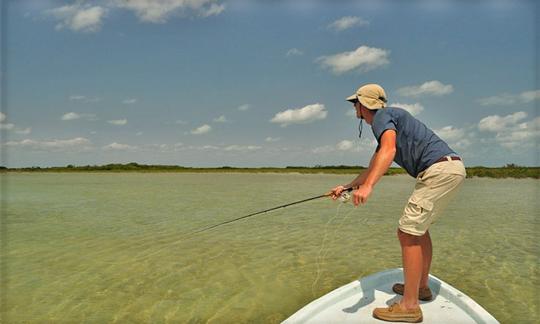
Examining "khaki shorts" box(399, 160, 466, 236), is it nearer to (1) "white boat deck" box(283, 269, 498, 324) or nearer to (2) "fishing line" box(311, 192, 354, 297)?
(2) "fishing line" box(311, 192, 354, 297)

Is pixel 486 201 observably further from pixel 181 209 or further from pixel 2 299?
pixel 2 299

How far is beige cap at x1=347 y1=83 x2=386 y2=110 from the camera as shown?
3.91 metres

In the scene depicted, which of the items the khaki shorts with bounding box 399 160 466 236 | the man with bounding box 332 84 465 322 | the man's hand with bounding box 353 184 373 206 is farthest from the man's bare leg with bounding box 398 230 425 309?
the man's hand with bounding box 353 184 373 206

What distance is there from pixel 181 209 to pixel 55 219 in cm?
359

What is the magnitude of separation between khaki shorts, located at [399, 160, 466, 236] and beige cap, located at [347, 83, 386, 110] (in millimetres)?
736

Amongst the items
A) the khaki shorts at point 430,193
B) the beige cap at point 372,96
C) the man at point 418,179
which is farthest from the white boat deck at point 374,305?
the beige cap at point 372,96

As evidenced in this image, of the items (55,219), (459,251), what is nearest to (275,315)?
(459,251)

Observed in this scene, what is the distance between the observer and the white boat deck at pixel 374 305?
3.79 m

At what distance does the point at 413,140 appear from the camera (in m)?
3.78

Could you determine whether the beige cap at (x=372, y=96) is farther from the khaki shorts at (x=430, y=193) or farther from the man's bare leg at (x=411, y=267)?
the man's bare leg at (x=411, y=267)

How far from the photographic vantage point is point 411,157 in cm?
383

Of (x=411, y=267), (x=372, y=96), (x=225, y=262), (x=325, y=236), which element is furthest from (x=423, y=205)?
(x=325, y=236)

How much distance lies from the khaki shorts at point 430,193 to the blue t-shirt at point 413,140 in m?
0.09

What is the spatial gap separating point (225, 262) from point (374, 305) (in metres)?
3.11
